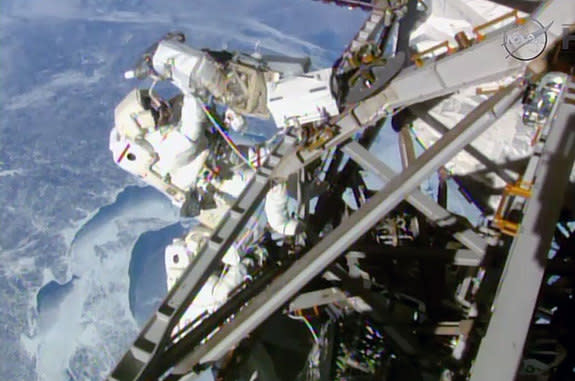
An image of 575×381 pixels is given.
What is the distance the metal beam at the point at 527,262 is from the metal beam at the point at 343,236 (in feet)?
2.77

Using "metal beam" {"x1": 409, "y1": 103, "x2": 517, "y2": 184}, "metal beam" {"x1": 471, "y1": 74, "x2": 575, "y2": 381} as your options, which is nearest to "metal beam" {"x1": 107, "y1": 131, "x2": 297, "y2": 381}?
"metal beam" {"x1": 409, "y1": 103, "x2": 517, "y2": 184}

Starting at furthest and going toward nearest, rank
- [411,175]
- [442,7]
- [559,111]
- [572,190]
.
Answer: [442,7], [572,190], [411,175], [559,111]

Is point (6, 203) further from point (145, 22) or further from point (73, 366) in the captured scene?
point (145, 22)

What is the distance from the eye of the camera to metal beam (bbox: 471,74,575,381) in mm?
2238

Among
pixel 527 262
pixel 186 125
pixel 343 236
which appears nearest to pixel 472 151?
pixel 343 236

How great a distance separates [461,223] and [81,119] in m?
18.1

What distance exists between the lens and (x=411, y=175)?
12.5ft

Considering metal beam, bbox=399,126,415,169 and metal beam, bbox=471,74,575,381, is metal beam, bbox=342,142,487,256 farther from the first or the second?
metal beam, bbox=471,74,575,381

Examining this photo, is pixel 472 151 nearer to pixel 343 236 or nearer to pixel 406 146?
pixel 406 146

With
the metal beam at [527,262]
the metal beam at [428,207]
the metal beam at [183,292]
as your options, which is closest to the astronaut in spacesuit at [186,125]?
the metal beam at [183,292]

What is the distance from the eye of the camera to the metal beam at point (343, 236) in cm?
366

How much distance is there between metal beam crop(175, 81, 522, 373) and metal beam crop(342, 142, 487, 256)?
0.93 metres

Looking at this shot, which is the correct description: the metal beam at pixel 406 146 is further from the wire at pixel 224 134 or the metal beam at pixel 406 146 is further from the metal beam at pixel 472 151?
the wire at pixel 224 134

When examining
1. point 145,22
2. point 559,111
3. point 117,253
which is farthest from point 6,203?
point 559,111
